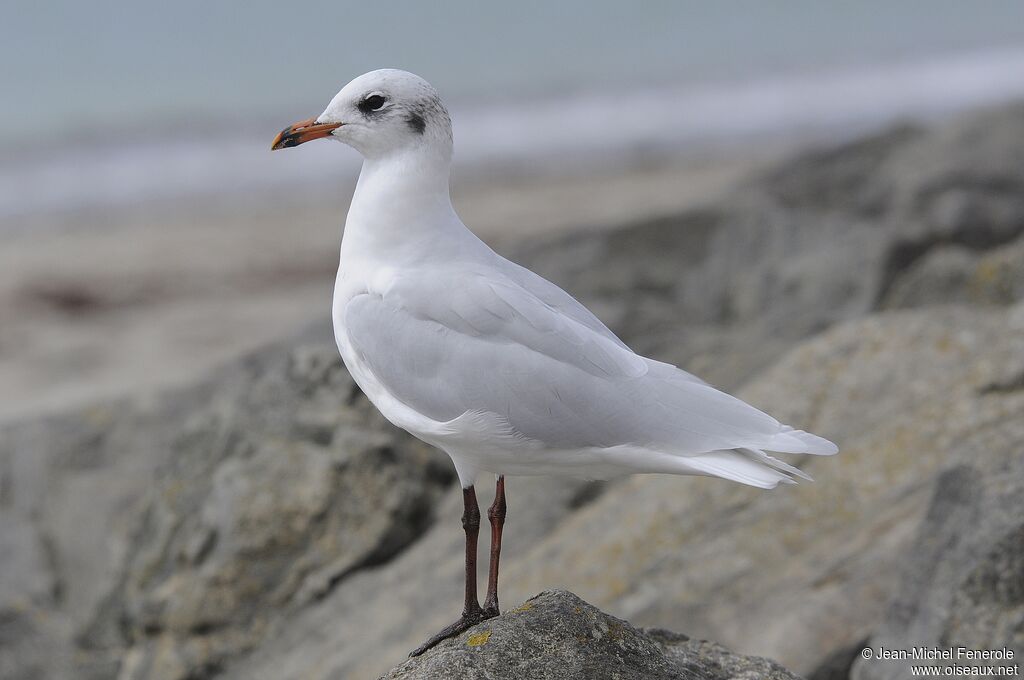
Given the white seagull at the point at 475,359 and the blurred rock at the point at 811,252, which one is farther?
the blurred rock at the point at 811,252

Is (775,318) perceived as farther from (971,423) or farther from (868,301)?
(971,423)

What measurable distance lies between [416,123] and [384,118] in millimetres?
97

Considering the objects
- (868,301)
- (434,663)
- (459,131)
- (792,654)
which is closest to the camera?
(434,663)

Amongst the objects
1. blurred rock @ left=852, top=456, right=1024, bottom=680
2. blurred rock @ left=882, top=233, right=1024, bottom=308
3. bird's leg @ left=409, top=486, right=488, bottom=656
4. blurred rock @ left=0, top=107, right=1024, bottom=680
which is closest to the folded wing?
bird's leg @ left=409, top=486, right=488, bottom=656

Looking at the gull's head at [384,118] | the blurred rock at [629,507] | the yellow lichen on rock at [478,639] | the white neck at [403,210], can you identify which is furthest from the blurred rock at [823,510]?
the gull's head at [384,118]

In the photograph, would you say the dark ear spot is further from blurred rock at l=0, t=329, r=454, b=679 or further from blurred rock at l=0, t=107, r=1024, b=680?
blurred rock at l=0, t=329, r=454, b=679

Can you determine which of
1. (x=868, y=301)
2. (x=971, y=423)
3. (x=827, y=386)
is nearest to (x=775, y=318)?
(x=868, y=301)

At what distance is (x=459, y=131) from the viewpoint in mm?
20594

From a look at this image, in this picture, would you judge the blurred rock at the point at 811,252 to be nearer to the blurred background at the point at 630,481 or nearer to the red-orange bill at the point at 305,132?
the blurred background at the point at 630,481

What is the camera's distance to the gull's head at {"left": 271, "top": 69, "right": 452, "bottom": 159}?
3537 mm

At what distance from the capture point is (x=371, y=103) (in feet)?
11.7

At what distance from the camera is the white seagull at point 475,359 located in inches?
129

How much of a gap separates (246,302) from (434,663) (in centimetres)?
952

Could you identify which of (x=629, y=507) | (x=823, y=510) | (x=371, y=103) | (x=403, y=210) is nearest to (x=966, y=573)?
(x=823, y=510)
